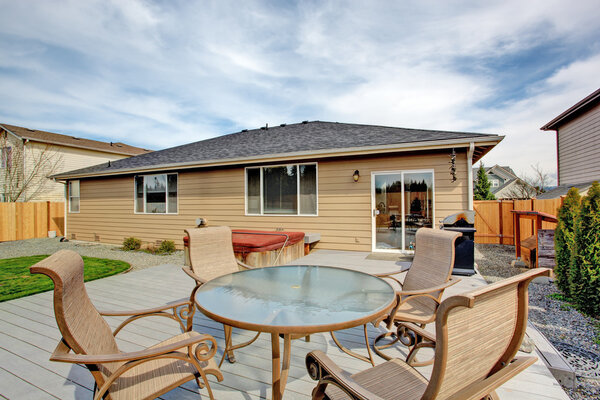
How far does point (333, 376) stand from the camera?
1136 millimetres

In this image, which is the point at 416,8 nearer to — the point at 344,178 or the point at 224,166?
the point at 344,178

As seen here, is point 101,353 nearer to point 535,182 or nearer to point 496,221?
point 496,221

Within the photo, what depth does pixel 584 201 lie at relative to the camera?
4.08 meters

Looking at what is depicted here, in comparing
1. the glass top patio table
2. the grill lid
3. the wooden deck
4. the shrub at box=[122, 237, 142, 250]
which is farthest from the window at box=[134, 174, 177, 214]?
the grill lid

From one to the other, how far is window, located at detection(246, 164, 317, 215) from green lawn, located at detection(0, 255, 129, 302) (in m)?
3.52

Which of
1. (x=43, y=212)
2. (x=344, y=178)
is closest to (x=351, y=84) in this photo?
(x=344, y=178)

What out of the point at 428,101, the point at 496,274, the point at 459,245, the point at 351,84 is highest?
the point at 351,84

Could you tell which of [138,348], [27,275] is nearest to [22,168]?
[27,275]

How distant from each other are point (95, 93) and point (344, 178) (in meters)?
11.0

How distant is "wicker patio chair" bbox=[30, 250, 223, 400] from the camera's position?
1.20 m

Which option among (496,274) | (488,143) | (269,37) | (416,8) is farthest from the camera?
(269,37)

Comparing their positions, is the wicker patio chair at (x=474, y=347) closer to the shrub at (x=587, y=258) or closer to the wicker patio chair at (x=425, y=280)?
the wicker patio chair at (x=425, y=280)

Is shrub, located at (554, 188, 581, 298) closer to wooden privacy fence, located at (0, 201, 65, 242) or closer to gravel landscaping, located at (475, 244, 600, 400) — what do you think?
gravel landscaping, located at (475, 244, 600, 400)

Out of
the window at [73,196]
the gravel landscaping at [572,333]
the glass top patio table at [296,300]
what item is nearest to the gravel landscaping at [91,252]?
the window at [73,196]
